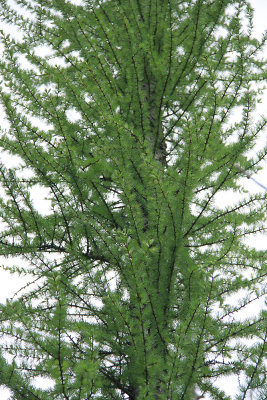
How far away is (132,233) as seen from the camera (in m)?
2.58

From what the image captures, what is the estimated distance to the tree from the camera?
218cm

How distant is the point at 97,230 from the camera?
2.71 m

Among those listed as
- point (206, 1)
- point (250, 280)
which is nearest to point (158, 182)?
point (250, 280)

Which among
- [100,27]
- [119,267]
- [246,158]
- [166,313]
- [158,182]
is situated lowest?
[166,313]

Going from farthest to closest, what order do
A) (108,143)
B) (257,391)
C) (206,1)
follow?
1. (206,1)
2. (108,143)
3. (257,391)

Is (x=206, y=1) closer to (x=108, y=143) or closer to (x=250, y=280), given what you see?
(x=108, y=143)

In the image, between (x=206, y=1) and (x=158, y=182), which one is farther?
(x=206, y=1)

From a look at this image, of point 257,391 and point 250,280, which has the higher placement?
point 250,280

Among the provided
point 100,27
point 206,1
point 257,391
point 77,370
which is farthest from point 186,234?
point 206,1

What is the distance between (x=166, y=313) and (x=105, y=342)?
462 mm

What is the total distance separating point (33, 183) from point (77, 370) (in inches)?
80.5

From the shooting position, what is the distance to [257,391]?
7.45 feet

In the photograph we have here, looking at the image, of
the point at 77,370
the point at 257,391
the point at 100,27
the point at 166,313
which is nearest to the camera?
the point at 77,370

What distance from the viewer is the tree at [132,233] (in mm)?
2180
